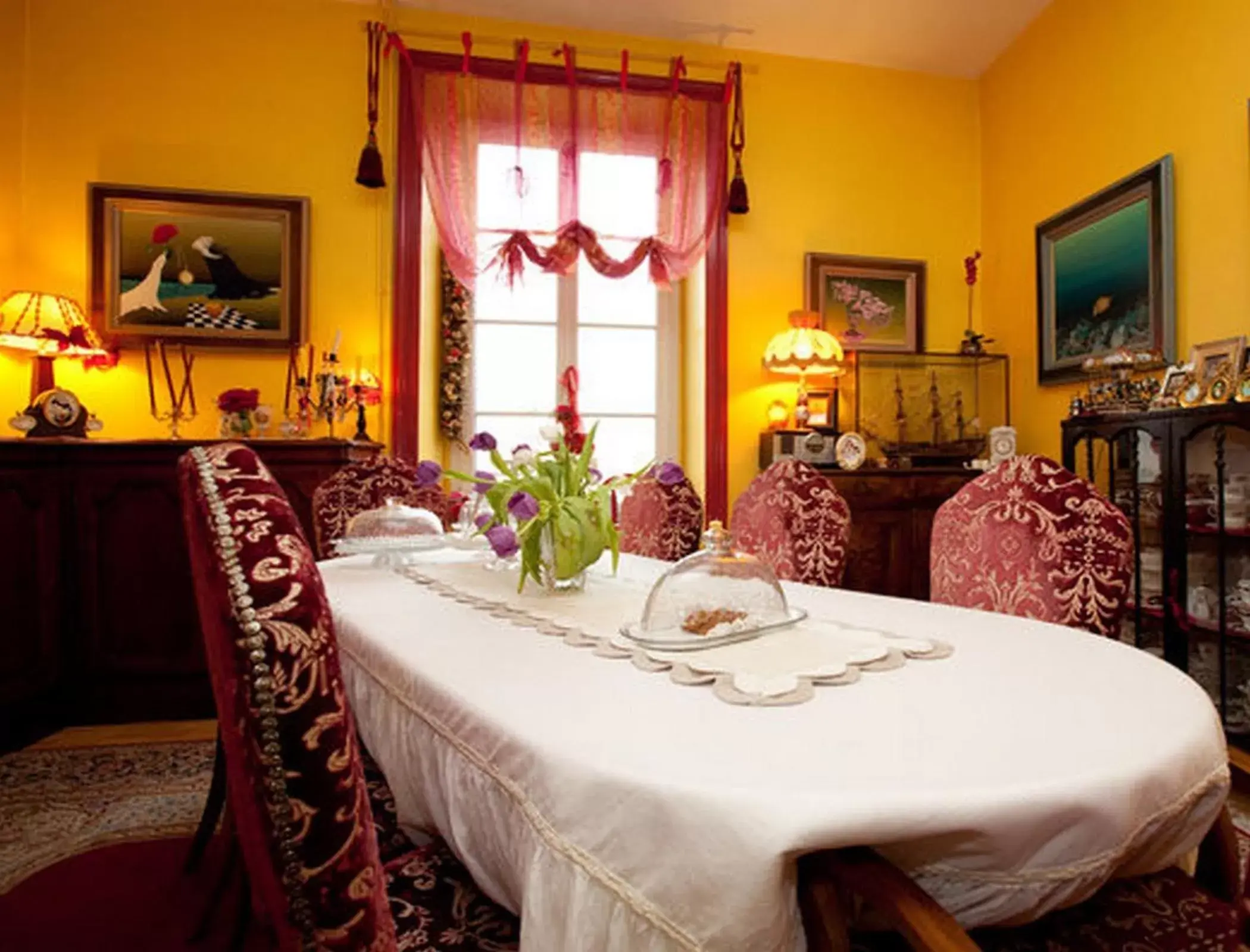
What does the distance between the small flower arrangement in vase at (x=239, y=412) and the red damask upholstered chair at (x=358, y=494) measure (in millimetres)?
892

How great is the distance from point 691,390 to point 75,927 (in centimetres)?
326

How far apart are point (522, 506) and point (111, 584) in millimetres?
2400

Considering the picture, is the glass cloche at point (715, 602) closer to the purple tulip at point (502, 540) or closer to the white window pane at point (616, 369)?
the purple tulip at point (502, 540)

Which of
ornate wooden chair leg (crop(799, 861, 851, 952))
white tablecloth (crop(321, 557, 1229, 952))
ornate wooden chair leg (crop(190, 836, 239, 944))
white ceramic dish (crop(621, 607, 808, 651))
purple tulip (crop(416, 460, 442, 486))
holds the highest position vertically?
purple tulip (crop(416, 460, 442, 486))

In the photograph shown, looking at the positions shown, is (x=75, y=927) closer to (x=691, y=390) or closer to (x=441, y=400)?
(x=441, y=400)

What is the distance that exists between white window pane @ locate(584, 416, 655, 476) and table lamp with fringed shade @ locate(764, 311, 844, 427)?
0.74 m

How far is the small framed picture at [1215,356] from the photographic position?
8.30 feet

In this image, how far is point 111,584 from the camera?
2848mm

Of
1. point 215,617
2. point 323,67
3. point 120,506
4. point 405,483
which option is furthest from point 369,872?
point 323,67

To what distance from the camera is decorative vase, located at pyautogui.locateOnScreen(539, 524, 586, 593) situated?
1.41m

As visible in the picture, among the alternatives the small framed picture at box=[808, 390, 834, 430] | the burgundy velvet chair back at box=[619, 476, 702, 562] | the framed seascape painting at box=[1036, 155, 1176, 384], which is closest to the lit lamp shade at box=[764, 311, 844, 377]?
the small framed picture at box=[808, 390, 834, 430]

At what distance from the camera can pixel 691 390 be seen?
408 cm

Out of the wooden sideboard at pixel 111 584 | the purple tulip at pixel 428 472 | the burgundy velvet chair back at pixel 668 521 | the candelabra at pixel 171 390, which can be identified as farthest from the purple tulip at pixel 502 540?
the candelabra at pixel 171 390

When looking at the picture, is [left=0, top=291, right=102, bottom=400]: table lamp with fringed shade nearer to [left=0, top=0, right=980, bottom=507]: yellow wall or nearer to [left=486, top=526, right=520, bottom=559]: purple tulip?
Result: [left=0, top=0, right=980, bottom=507]: yellow wall
